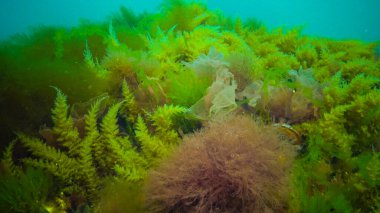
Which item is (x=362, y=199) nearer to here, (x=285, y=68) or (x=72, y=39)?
(x=285, y=68)

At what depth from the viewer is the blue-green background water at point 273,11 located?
219 feet

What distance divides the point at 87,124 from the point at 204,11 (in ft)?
11.3

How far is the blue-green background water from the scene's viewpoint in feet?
219

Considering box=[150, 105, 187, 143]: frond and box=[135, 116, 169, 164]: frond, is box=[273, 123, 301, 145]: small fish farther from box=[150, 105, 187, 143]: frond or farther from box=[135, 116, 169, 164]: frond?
box=[135, 116, 169, 164]: frond

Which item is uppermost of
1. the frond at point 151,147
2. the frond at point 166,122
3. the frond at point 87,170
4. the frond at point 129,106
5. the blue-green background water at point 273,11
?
the blue-green background water at point 273,11

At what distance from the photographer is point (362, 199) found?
1600 mm

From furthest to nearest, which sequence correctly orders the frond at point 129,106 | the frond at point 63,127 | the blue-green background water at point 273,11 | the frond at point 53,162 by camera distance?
the blue-green background water at point 273,11 < the frond at point 129,106 < the frond at point 63,127 < the frond at point 53,162

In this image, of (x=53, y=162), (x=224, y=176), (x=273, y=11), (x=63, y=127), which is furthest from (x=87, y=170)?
(x=273, y=11)

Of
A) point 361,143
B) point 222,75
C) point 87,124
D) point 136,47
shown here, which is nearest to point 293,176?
point 361,143

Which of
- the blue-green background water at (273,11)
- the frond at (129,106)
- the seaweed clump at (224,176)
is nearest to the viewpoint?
Answer: the seaweed clump at (224,176)

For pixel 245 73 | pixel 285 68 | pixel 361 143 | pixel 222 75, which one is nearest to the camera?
pixel 361 143

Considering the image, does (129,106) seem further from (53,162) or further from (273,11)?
(273,11)

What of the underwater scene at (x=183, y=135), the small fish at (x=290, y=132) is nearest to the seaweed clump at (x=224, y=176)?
the underwater scene at (x=183, y=135)

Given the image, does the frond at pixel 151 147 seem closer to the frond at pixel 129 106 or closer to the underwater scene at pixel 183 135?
Answer: the underwater scene at pixel 183 135
